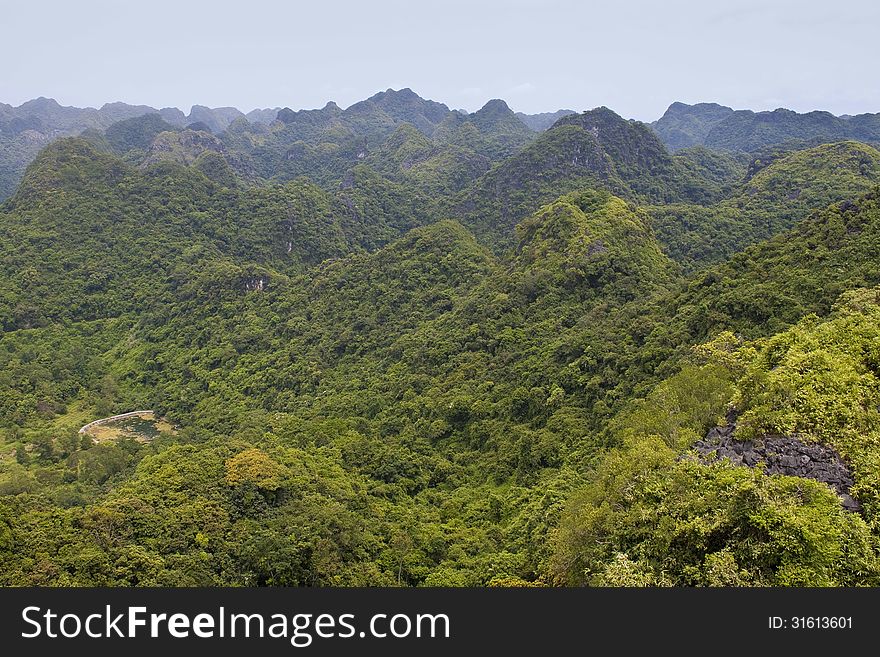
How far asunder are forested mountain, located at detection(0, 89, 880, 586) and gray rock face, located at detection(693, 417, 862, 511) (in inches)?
2.3

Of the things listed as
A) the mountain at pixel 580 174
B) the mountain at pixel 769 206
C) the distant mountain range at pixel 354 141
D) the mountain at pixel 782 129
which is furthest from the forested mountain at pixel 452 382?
the mountain at pixel 782 129

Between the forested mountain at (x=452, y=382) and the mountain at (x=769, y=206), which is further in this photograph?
the mountain at (x=769, y=206)

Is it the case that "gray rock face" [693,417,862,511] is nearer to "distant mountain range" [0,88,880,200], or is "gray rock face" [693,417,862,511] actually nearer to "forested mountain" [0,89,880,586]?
"forested mountain" [0,89,880,586]

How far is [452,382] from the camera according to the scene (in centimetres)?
3675

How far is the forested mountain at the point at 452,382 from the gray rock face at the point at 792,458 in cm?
6

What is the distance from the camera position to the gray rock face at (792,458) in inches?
473

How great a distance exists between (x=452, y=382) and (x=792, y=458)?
25164 mm

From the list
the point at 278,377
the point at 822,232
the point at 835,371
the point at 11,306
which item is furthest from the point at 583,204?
the point at 11,306

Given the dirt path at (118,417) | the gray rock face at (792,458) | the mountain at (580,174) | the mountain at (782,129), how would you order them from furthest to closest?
1. the mountain at (782,129)
2. the mountain at (580,174)
3. the dirt path at (118,417)
4. the gray rock face at (792,458)

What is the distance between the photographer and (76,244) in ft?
220

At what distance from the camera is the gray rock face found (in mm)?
12016

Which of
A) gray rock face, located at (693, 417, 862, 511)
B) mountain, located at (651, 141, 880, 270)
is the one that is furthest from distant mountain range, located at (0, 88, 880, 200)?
gray rock face, located at (693, 417, 862, 511)

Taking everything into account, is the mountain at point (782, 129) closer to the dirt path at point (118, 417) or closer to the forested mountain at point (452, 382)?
the forested mountain at point (452, 382)

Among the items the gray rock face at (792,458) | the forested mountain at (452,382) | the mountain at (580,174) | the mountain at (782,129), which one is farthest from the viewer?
the mountain at (782,129)
